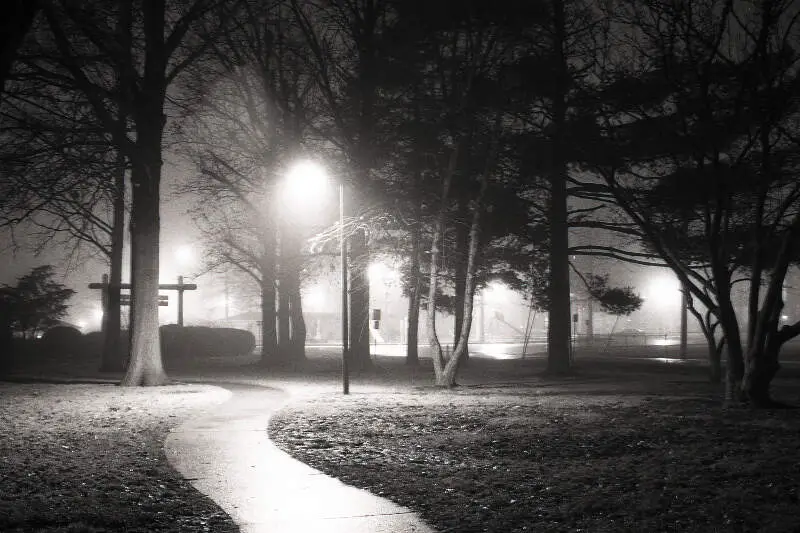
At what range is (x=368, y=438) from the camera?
1077 cm

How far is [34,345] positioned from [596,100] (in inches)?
1163

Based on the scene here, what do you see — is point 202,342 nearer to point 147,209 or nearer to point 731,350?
point 147,209

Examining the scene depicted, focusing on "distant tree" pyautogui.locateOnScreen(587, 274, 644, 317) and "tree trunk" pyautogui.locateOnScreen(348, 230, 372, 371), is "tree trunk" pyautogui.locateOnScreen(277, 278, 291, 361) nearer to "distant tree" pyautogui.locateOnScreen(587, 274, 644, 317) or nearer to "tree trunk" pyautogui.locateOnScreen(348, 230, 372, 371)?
"tree trunk" pyautogui.locateOnScreen(348, 230, 372, 371)

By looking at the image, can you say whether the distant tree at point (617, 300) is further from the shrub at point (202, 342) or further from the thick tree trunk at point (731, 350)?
the shrub at point (202, 342)

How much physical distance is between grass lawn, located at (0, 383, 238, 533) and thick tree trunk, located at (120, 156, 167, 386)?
13.7 ft

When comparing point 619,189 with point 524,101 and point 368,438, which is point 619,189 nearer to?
point 524,101

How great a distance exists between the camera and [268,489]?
7.41 meters

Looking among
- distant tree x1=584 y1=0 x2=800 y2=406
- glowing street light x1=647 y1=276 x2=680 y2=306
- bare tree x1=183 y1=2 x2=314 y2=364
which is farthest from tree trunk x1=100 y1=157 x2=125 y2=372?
glowing street light x1=647 y1=276 x2=680 y2=306

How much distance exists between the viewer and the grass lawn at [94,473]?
6160 mm

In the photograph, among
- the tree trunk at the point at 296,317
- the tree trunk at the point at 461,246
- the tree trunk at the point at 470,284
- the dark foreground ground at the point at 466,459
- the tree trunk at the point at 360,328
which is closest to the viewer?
the dark foreground ground at the point at 466,459

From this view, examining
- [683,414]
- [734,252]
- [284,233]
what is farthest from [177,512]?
[284,233]

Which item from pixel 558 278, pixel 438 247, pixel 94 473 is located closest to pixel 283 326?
pixel 558 278

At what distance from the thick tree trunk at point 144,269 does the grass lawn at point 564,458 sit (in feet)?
18.5

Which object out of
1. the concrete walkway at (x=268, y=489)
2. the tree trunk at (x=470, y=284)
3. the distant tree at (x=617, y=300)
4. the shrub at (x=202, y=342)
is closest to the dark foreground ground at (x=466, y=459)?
the concrete walkway at (x=268, y=489)
